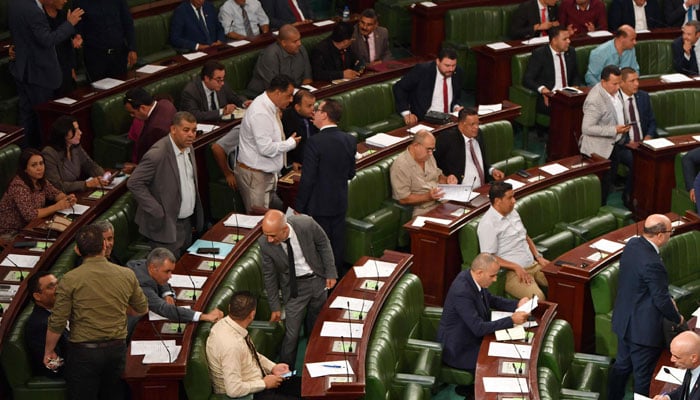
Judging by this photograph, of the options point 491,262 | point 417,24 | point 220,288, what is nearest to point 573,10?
point 417,24

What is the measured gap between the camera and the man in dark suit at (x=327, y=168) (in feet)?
23.2

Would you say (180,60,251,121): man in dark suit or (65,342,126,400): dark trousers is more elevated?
(180,60,251,121): man in dark suit

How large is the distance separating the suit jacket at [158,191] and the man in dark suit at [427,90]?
2689 mm

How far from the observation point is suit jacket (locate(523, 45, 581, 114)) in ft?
31.6

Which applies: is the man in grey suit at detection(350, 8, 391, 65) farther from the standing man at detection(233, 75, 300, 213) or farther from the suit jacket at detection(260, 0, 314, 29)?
the standing man at detection(233, 75, 300, 213)

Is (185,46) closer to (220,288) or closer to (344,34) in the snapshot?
(344,34)

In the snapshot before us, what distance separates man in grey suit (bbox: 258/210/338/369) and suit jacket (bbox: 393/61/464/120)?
3014 millimetres

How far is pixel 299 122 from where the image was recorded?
781cm

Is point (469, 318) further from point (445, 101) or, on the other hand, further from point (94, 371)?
point (445, 101)

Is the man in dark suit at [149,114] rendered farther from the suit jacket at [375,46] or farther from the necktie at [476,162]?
the suit jacket at [375,46]

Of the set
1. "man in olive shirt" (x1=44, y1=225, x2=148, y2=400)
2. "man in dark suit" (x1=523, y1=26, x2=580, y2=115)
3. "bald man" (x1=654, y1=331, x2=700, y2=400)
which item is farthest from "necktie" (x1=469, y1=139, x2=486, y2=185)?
"man in olive shirt" (x1=44, y1=225, x2=148, y2=400)

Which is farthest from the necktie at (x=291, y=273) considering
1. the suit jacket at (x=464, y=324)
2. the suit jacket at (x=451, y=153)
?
the suit jacket at (x=451, y=153)

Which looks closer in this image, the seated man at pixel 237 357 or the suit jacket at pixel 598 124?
the seated man at pixel 237 357

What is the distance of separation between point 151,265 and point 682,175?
454 centimetres
